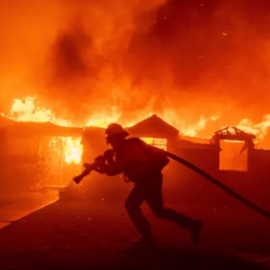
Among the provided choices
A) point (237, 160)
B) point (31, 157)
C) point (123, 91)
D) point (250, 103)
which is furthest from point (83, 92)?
point (237, 160)

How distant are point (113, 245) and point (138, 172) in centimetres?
112

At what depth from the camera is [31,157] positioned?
19344mm

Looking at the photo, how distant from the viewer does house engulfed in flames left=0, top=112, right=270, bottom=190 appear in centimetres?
1669

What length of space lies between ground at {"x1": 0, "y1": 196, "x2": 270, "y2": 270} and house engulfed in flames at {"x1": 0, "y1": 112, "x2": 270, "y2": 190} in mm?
7236

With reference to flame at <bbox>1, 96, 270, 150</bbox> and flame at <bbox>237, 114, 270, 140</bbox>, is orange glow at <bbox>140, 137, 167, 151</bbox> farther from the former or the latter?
flame at <bbox>237, 114, 270, 140</bbox>

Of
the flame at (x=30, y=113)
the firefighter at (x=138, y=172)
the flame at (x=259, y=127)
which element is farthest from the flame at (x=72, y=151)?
the firefighter at (x=138, y=172)

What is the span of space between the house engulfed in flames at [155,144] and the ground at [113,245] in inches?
285

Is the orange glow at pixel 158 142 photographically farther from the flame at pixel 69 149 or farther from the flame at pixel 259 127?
the flame at pixel 69 149

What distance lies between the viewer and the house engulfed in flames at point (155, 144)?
54.7 feet

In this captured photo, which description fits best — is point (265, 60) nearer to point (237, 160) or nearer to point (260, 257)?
point (237, 160)

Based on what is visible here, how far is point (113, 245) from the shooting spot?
611cm

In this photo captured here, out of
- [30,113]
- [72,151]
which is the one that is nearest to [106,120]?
[72,151]

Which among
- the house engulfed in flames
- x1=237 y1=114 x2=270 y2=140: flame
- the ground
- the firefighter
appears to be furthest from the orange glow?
the firefighter

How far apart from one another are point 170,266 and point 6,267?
166 cm
